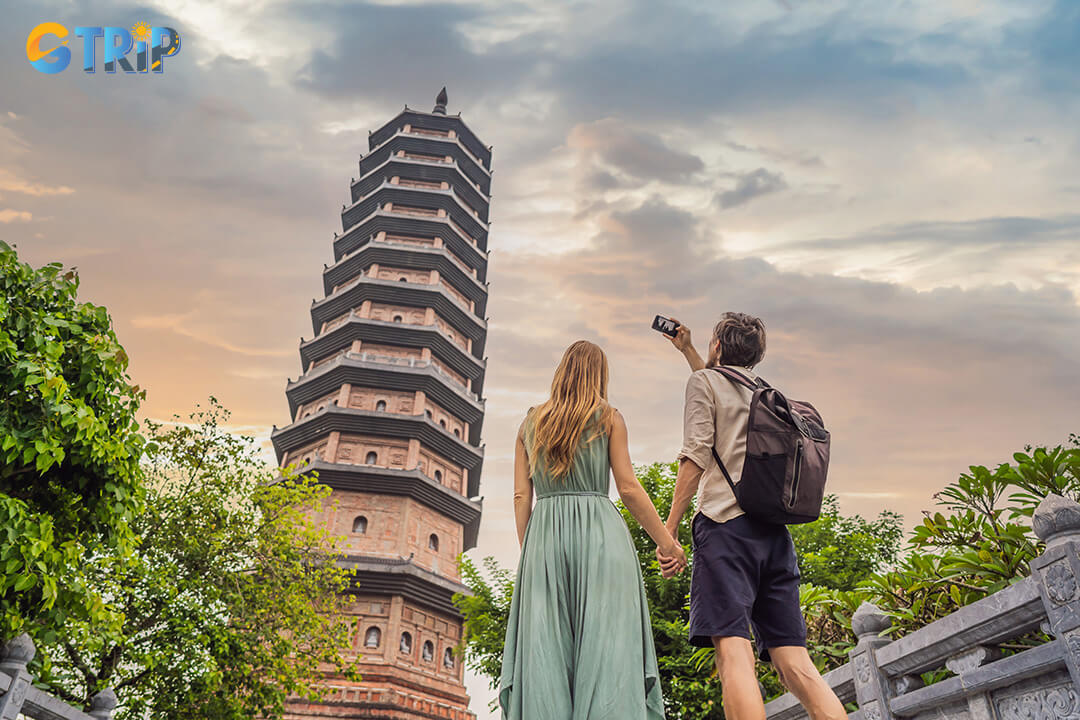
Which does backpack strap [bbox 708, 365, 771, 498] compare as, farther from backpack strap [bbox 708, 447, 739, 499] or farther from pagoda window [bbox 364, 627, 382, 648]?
pagoda window [bbox 364, 627, 382, 648]

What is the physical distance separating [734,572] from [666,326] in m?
1.43

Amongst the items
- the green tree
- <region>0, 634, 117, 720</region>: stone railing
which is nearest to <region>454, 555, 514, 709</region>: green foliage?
the green tree

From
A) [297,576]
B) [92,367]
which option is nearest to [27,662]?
[92,367]

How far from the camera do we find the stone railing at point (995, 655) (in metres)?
3.21

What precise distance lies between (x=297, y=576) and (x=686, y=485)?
13386mm

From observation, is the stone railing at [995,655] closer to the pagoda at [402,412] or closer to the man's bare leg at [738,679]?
the man's bare leg at [738,679]

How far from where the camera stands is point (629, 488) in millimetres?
2973

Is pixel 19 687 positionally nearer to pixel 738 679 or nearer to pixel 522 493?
pixel 522 493

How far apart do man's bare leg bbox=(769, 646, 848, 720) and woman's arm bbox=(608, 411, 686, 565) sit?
0.49m

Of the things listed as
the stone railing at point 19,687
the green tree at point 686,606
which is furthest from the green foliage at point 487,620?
the stone railing at point 19,687

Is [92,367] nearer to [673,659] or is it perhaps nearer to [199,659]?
[199,659]

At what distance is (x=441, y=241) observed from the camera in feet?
103

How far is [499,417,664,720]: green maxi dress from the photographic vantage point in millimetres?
2627

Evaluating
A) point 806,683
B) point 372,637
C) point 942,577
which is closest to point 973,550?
point 942,577
